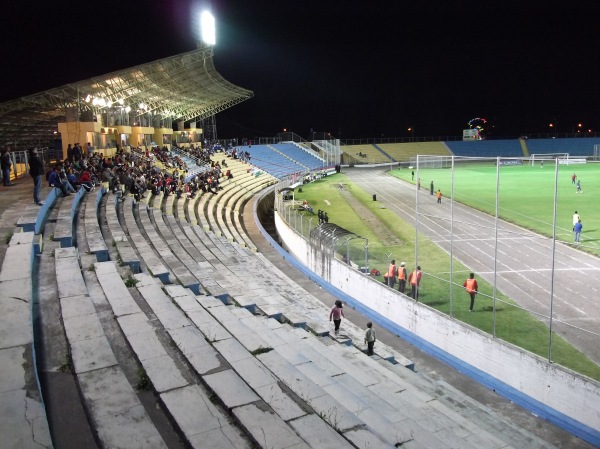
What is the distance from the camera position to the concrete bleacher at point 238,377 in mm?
4727

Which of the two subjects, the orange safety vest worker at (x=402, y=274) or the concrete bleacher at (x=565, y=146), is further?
the concrete bleacher at (x=565, y=146)

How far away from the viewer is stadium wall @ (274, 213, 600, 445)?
9.20 meters

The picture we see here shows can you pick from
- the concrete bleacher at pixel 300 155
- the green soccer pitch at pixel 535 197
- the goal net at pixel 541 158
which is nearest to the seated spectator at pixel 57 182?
the goal net at pixel 541 158

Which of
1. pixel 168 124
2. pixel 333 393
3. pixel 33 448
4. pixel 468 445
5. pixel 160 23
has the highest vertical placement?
pixel 160 23

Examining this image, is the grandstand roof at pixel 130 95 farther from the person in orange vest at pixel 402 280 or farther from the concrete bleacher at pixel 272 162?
the person in orange vest at pixel 402 280

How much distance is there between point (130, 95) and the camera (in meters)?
39.6

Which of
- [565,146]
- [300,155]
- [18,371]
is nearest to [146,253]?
[18,371]

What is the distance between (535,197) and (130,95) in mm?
32172

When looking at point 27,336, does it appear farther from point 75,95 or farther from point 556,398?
point 75,95

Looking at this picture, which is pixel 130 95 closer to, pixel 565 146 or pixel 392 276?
pixel 392 276

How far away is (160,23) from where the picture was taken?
97.7 ft

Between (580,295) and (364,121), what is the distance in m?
89.4

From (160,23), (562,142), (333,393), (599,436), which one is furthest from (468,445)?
(562,142)

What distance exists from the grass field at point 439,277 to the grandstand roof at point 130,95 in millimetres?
14437
